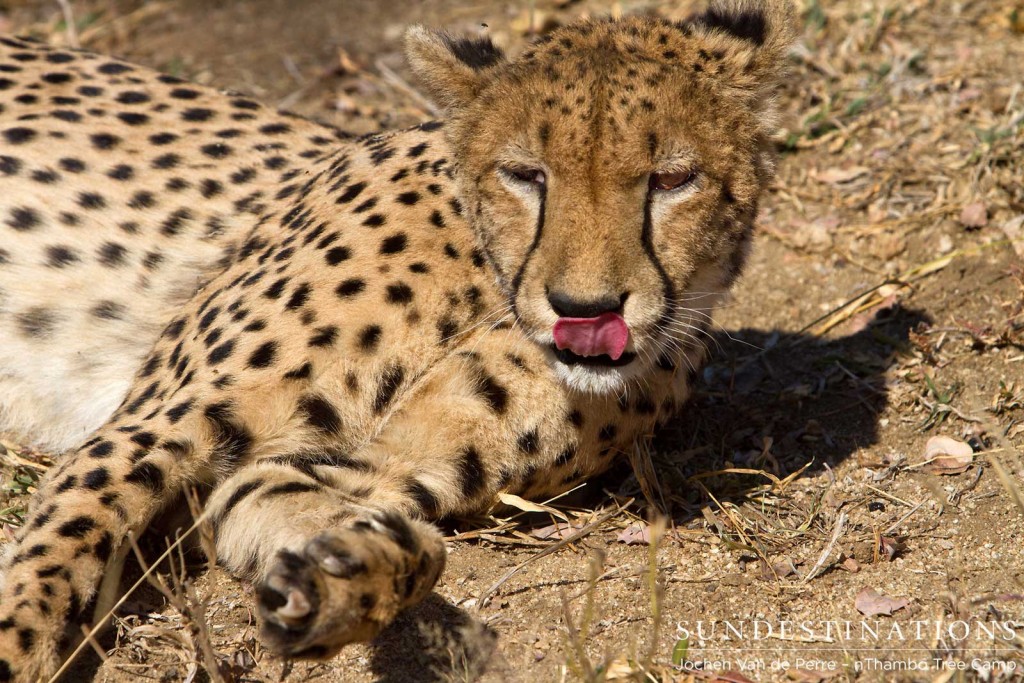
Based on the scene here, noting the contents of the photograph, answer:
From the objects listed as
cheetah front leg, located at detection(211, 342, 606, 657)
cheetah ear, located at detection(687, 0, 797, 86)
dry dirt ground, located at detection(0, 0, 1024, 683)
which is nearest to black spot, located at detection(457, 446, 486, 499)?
cheetah front leg, located at detection(211, 342, 606, 657)

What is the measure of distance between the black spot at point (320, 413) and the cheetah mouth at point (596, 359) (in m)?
0.52

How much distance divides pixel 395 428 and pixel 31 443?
1168 millimetres

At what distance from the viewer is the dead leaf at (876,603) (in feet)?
7.92

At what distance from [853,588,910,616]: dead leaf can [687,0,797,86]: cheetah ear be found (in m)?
1.13

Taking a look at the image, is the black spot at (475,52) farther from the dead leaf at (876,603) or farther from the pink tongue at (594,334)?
the dead leaf at (876,603)

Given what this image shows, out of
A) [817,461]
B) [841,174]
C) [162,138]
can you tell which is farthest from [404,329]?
[841,174]

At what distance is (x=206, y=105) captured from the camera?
365 centimetres

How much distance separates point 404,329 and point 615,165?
2.02 feet

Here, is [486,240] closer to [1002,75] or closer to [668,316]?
[668,316]

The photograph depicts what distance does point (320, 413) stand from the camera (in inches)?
104

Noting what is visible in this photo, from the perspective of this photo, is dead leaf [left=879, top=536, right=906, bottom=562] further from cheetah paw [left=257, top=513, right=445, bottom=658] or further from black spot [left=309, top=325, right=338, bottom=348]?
black spot [left=309, top=325, right=338, bottom=348]

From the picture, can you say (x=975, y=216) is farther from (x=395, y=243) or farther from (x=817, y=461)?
(x=395, y=243)

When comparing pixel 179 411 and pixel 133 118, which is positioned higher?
pixel 133 118

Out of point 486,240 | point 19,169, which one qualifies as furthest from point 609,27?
point 19,169
